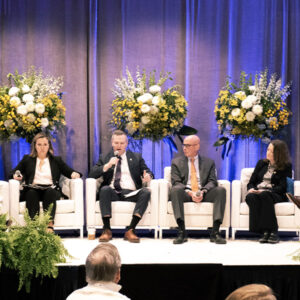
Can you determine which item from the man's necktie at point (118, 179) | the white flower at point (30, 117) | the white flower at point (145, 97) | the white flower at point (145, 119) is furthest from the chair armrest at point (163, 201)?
the white flower at point (30, 117)

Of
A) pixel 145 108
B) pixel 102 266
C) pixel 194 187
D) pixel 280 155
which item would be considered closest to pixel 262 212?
pixel 280 155

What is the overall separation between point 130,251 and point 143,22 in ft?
10.4

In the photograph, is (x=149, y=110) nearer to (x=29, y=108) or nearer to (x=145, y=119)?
(x=145, y=119)

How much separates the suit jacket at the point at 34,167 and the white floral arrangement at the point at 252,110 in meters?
1.89

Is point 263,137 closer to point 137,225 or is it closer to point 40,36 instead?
point 137,225

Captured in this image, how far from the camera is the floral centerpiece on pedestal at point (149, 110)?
659 centimetres

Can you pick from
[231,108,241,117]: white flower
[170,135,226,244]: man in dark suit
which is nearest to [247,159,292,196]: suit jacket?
[170,135,226,244]: man in dark suit

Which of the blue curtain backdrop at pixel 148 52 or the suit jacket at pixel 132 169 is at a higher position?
the blue curtain backdrop at pixel 148 52

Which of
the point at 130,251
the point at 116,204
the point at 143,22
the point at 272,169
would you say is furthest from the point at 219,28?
the point at 130,251

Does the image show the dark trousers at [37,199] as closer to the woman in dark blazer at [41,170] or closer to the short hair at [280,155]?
the woman in dark blazer at [41,170]

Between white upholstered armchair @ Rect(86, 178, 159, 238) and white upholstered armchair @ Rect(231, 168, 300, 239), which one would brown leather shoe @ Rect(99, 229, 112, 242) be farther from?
white upholstered armchair @ Rect(231, 168, 300, 239)

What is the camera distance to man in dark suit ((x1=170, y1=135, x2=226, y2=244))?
607 cm

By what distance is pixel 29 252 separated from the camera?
3.68m

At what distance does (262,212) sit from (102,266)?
3.78m
